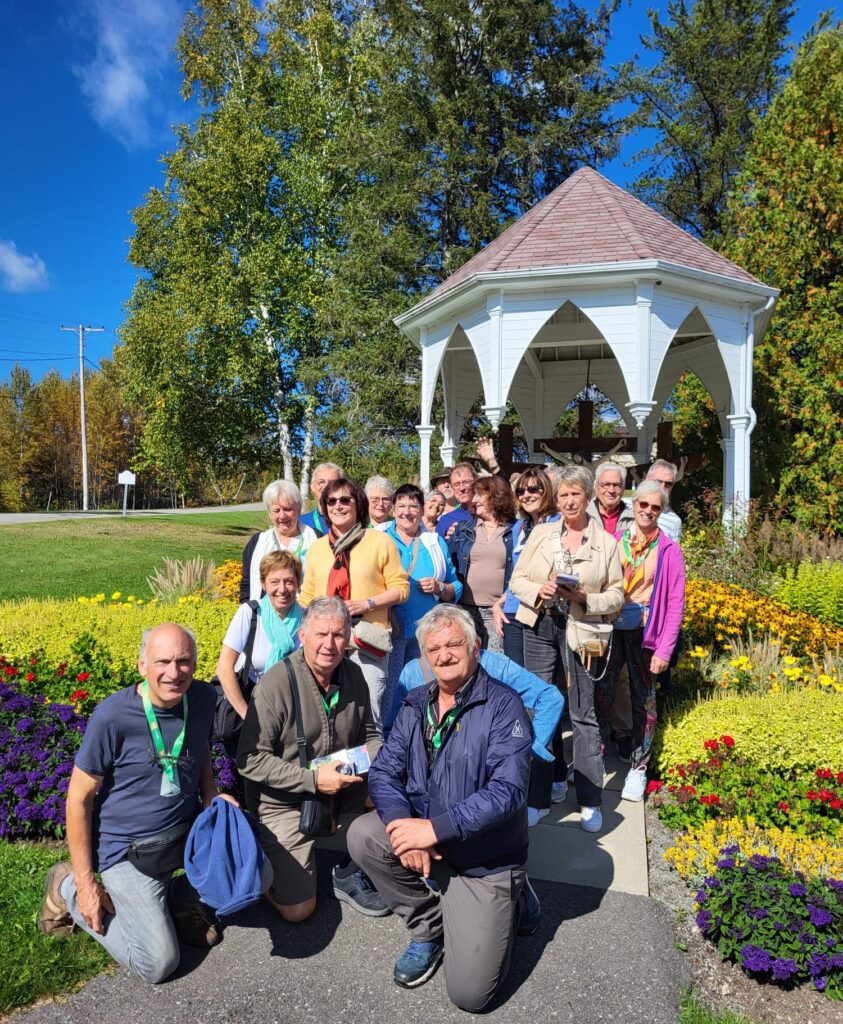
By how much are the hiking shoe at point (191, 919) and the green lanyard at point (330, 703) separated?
0.85 metres

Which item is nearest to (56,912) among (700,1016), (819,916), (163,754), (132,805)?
(132,805)

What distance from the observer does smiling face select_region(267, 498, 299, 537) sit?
4.23 metres

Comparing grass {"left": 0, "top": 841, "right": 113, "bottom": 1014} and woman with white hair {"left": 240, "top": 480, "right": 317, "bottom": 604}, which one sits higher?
woman with white hair {"left": 240, "top": 480, "right": 317, "bottom": 604}

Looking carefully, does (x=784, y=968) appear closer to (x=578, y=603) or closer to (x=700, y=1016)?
(x=700, y=1016)

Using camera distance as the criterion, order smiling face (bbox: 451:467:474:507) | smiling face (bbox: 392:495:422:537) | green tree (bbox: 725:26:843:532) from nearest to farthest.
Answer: smiling face (bbox: 392:495:422:537) < smiling face (bbox: 451:467:474:507) < green tree (bbox: 725:26:843:532)

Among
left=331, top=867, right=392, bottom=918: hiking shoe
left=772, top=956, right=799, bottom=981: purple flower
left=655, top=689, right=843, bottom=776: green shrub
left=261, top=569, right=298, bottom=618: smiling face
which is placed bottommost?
left=331, top=867, right=392, bottom=918: hiking shoe

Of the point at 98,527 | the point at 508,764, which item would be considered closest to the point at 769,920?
the point at 508,764

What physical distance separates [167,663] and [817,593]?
7337mm

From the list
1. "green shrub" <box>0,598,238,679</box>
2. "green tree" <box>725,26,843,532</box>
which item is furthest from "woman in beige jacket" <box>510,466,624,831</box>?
"green tree" <box>725,26,843,532</box>

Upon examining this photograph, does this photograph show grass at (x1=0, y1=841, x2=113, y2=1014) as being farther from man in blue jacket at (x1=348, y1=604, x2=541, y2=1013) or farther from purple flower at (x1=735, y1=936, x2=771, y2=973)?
purple flower at (x1=735, y1=936, x2=771, y2=973)

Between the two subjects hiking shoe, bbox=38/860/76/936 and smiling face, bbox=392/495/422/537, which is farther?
smiling face, bbox=392/495/422/537

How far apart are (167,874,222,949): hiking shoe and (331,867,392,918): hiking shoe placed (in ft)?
1.78

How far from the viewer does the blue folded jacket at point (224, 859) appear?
2695 millimetres

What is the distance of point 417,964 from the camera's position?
2.70 meters
